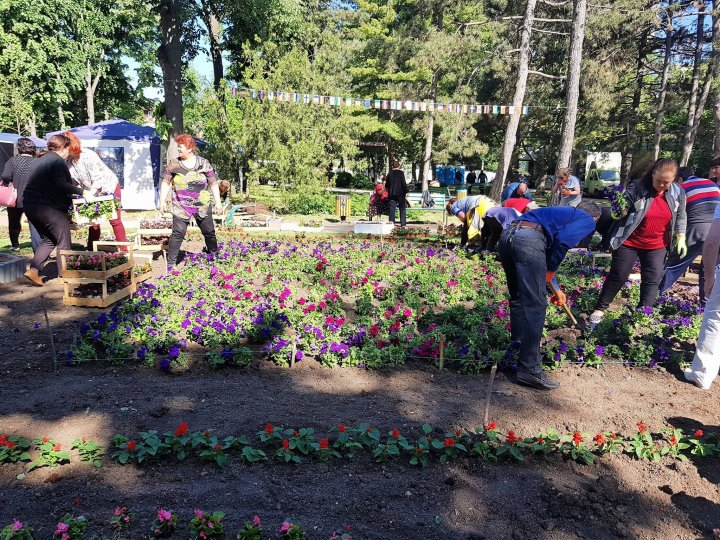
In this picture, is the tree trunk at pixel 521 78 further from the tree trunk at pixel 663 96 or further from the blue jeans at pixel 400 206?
the tree trunk at pixel 663 96

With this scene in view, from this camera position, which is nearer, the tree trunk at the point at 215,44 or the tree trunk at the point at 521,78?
the tree trunk at the point at 521,78

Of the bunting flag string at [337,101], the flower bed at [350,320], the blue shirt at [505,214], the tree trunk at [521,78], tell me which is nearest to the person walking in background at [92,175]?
the flower bed at [350,320]

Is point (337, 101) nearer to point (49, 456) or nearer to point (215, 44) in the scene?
point (215, 44)

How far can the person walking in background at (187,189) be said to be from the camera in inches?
277

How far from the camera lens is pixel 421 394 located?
4105 millimetres

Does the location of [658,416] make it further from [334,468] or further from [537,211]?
[334,468]

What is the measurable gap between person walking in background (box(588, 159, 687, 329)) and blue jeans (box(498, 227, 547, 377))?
68.6 inches

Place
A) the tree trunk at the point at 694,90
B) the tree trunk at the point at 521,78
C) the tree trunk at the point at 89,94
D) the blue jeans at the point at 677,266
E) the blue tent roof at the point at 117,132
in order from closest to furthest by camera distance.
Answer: the blue jeans at the point at 677,266, the blue tent roof at the point at 117,132, the tree trunk at the point at 521,78, the tree trunk at the point at 694,90, the tree trunk at the point at 89,94

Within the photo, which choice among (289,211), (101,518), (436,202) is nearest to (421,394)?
(101,518)

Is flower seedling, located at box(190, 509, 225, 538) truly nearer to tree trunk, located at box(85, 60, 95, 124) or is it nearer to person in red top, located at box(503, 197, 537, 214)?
person in red top, located at box(503, 197, 537, 214)

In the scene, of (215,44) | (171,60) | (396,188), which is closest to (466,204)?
(396,188)

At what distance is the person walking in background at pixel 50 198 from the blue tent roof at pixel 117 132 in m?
11.4

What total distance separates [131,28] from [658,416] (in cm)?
3122

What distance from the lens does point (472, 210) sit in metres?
9.11
